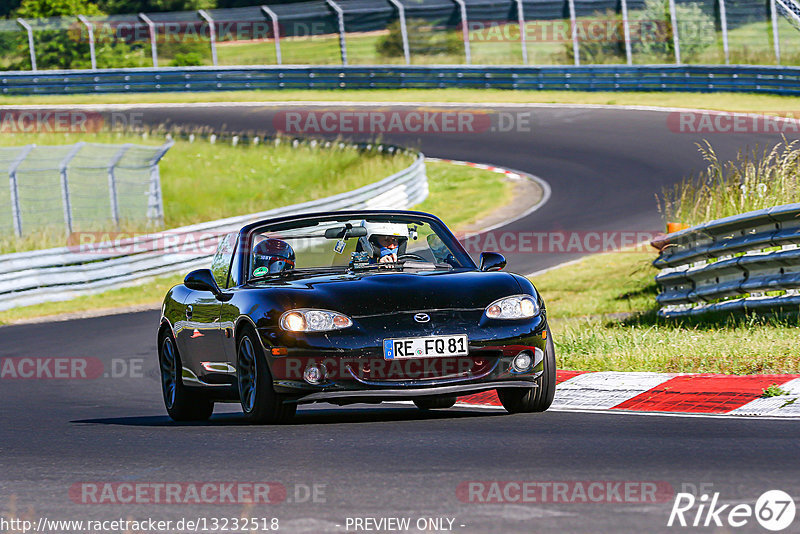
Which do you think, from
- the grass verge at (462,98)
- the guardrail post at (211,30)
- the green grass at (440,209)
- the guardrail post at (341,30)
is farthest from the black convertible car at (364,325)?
the guardrail post at (341,30)

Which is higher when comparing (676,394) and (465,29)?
(676,394)

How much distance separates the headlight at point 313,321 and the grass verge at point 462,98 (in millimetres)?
28329

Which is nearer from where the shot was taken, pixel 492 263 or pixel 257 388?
pixel 257 388

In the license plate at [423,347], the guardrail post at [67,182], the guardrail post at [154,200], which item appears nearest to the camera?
the license plate at [423,347]

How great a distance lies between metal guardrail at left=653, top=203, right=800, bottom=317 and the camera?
1098cm

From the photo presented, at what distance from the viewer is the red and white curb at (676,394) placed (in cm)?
777

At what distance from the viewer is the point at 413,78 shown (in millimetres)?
45531

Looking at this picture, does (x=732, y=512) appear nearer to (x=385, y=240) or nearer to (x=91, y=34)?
(x=385, y=240)

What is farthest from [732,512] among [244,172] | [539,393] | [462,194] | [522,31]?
[522,31]

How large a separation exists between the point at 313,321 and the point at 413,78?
1513 inches

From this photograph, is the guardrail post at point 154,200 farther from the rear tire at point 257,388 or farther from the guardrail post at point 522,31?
the guardrail post at point 522,31

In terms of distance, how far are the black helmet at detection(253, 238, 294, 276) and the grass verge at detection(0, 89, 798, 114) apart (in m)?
27.3

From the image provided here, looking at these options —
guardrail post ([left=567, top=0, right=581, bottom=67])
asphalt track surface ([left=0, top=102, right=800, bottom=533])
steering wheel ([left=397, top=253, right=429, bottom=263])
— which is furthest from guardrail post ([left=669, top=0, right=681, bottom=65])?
steering wheel ([left=397, top=253, right=429, bottom=263])

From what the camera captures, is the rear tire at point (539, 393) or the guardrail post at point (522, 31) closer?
the rear tire at point (539, 393)
